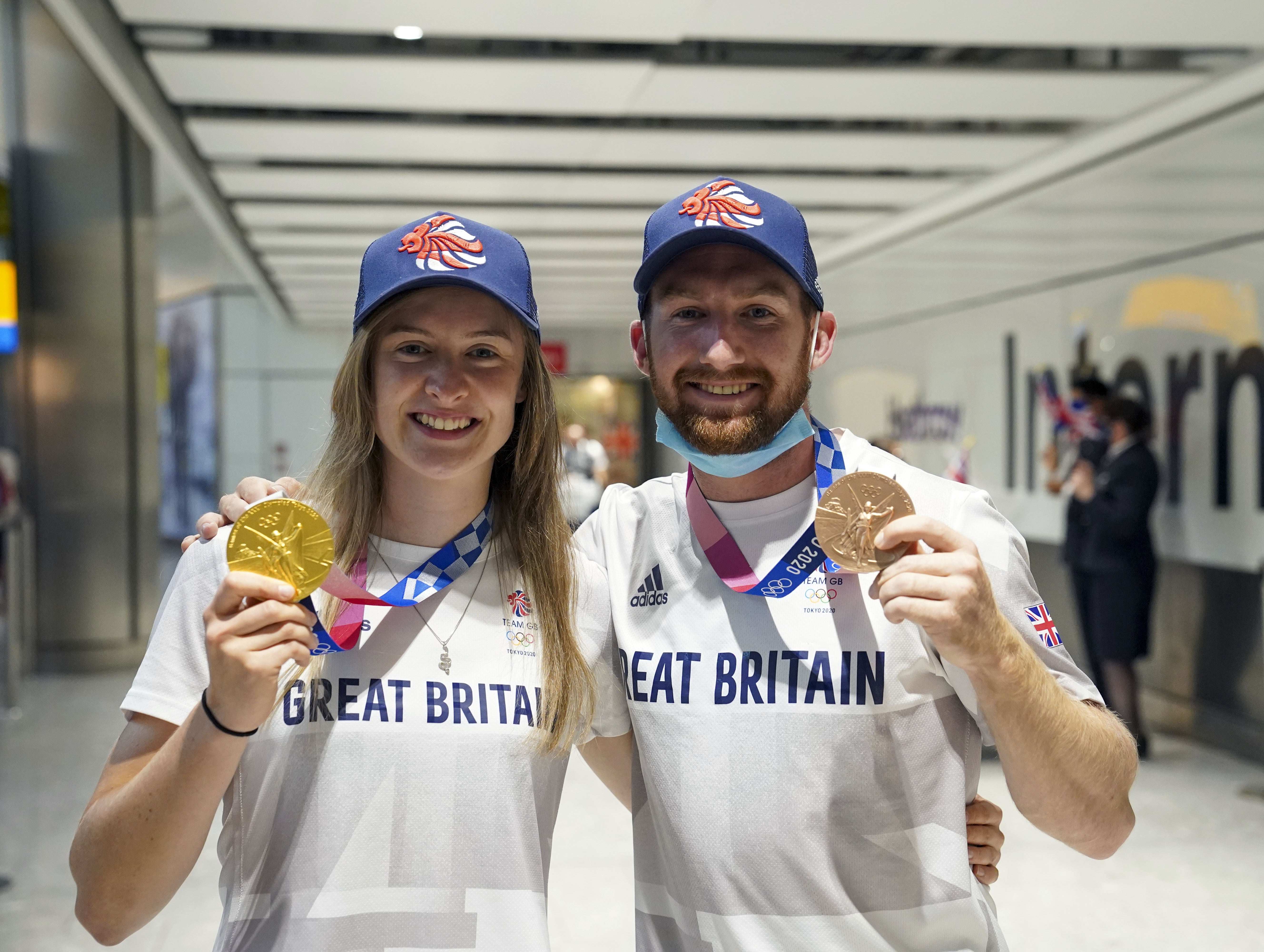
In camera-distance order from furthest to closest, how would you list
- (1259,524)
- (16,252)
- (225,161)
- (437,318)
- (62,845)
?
(16,252) < (225,161) < (1259,524) < (62,845) < (437,318)

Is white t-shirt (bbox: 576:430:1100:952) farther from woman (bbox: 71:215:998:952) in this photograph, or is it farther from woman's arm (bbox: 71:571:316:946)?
woman's arm (bbox: 71:571:316:946)

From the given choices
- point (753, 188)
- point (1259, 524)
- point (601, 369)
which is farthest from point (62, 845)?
point (601, 369)

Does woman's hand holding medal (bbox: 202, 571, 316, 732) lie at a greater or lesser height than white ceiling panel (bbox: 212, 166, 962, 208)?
lesser

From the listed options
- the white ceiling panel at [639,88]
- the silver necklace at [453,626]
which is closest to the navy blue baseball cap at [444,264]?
the silver necklace at [453,626]

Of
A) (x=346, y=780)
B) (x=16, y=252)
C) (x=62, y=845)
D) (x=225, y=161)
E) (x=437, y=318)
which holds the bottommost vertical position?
(x=62, y=845)

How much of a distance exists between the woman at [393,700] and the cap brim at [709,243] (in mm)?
219

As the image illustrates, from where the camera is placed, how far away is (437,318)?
1.84 meters

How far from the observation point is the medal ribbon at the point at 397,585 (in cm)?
171

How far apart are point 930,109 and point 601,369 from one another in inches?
648

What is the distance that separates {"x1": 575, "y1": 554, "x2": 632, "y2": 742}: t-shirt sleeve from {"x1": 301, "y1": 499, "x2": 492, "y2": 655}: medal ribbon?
0.67ft

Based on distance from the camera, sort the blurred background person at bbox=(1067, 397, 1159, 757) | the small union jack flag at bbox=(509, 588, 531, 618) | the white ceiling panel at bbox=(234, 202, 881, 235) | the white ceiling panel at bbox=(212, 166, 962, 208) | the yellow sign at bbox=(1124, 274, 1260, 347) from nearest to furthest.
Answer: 1. the small union jack flag at bbox=(509, 588, 531, 618)
2. the yellow sign at bbox=(1124, 274, 1260, 347)
3. the blurred background person at bbox=(1067, 397, 1159, 757)
4. the white ceiling panel at bbox=(212, 166, 962, 208)
5. the white ceiling panel at bbox=(234, 202, 881, 235)

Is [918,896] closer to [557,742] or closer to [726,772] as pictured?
[726,772]

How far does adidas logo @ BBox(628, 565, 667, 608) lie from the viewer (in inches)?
74.7

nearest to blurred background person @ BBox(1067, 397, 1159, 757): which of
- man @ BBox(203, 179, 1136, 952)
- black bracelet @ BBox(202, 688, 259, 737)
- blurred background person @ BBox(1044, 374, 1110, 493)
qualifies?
blurred background person @ BBox(1044, 374, 1110, 493)
